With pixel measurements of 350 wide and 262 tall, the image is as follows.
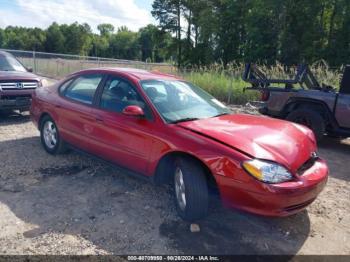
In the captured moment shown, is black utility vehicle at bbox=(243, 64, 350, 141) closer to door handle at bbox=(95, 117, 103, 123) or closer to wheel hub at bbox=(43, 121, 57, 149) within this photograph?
door handle at bbox=(95, 117, 103, 123)

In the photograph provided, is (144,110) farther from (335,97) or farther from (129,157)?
(335,97)

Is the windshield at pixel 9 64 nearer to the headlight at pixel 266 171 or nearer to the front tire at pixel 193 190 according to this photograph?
the front tire at pixel 193 190

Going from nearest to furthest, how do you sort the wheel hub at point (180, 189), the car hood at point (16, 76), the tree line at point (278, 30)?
the wheel hub at point (180, 189) < the car hood at point (16, 76) < the tree line at point (278, 30)

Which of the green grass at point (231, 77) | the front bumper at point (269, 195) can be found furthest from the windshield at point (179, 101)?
the green grass at point (231, 77)

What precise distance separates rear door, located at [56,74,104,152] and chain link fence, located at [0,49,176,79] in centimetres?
1111

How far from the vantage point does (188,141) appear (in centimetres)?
353

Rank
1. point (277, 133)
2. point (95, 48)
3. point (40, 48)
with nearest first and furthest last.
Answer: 1. point (277, 133)
2. point (40, 48)
3. point (95, 48)

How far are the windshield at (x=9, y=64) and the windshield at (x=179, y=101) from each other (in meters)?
5.80

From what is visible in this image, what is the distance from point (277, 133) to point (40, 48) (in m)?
83.9

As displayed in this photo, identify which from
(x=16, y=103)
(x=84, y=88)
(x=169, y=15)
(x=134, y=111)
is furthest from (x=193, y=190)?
(x=169, y=15)

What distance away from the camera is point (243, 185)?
317 centimetres

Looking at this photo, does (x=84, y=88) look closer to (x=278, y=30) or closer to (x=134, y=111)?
(x=134, y=111)

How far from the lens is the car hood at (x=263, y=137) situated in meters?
3.31

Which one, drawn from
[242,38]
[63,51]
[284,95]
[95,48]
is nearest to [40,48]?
[63,51]
